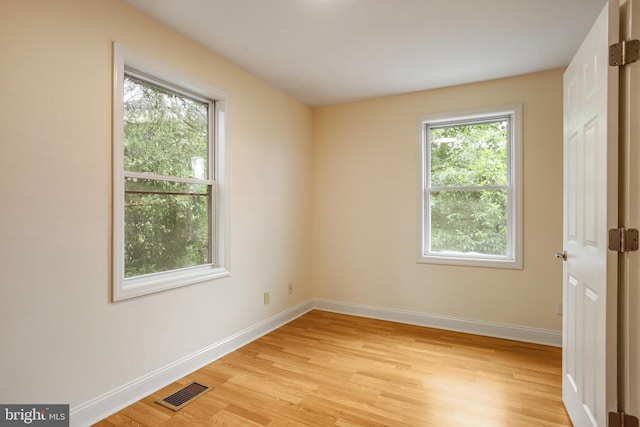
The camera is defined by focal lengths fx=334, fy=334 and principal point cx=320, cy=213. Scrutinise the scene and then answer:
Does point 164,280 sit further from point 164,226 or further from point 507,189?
point 507,189

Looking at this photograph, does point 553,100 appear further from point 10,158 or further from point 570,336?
point 10,158

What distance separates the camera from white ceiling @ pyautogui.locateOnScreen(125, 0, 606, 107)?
6.98ft

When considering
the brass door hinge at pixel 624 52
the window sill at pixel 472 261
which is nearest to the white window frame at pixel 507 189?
the window sill at pixel 472 261

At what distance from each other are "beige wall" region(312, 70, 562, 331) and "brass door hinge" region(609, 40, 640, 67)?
5.81ft

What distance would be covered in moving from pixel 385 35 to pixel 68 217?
237 cm

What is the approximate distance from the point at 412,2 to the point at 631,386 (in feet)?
7.44

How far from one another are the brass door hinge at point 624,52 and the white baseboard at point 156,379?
10.1 feet

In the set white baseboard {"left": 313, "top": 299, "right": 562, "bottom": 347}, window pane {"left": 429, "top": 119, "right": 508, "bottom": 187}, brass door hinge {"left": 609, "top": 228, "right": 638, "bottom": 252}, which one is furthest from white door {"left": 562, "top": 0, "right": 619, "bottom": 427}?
window pane {"left": 429, "top": 119, "right": 508, "bottom": 187}

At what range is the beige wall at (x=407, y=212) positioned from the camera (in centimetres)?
307

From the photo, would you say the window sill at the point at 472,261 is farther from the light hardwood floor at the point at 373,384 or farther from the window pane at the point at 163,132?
the window pane at the point at 163,132

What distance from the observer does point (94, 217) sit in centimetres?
194

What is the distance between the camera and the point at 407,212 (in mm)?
3668

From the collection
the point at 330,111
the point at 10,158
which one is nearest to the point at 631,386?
the point at 10,158

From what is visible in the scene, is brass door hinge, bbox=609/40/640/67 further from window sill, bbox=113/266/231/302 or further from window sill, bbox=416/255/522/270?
window sill, bbox=113/266/231/302
